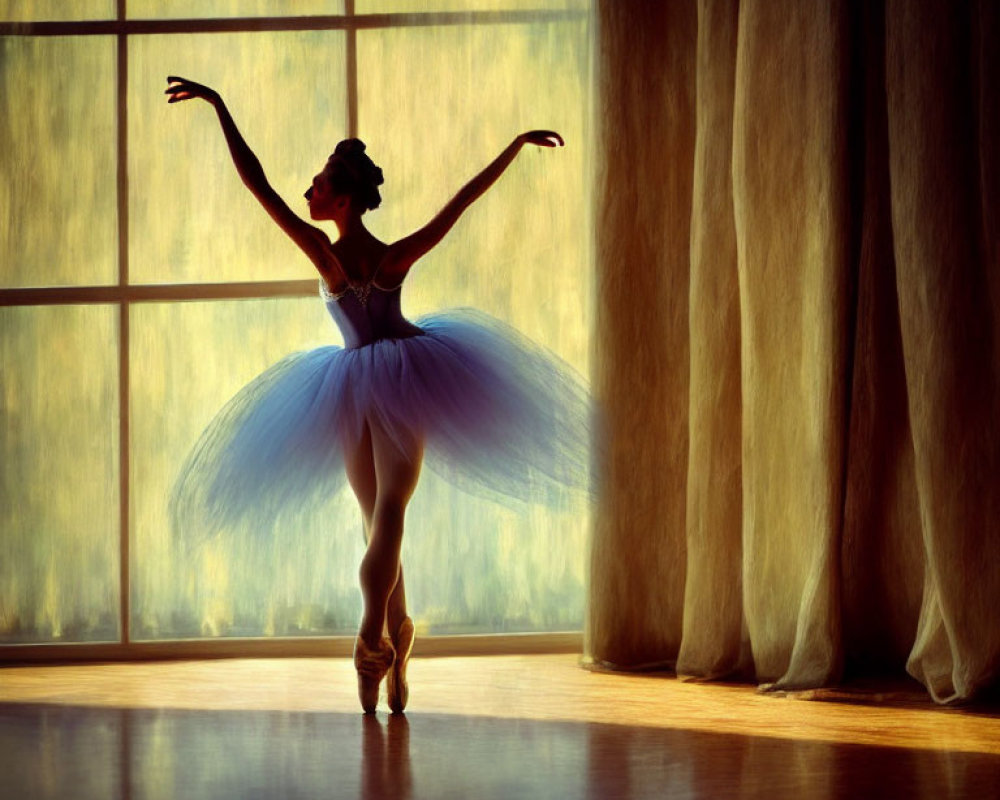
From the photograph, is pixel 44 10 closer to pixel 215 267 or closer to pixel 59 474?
pixel 215 267

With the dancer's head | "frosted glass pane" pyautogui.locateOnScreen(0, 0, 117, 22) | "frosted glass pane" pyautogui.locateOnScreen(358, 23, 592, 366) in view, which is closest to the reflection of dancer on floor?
the dancer's head

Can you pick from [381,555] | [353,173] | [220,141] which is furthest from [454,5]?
[381,555]

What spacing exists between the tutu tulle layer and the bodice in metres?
0.03

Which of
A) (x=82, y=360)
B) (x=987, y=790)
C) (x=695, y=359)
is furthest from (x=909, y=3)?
(x=82, y=360)

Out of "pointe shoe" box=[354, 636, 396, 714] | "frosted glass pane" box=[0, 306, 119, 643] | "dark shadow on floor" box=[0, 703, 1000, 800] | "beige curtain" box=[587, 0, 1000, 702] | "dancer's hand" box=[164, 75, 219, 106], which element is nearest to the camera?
"dark shadow on floor" box=[0, 703, 1000, 800]

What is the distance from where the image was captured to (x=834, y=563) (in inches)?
111

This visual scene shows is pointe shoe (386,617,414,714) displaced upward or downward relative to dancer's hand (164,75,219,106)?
downward

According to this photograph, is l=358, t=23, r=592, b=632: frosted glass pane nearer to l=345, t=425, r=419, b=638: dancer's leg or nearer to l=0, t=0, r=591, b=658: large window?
l=0, t=0, r=591, b=658: large window

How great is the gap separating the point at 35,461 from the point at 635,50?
200cm

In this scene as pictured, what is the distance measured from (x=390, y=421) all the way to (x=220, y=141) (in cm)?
132

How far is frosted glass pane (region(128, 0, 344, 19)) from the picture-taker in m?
3.44

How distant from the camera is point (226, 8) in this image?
3445 mm

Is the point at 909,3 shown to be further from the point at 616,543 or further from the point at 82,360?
the point at 82,360

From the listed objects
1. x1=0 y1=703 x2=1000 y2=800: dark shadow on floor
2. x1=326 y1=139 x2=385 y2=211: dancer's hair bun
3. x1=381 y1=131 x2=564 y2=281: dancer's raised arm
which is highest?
x1=326 y1=139 x2=385 y2=211: dancer's hair bun
